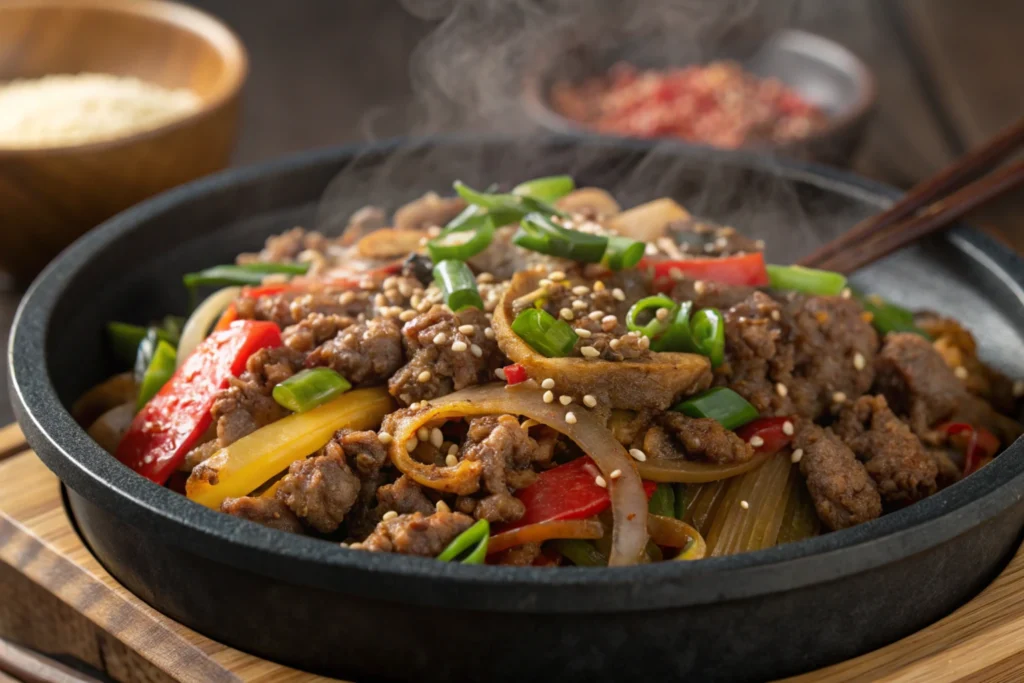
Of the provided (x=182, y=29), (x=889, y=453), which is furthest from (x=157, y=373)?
(x=182, y=29)

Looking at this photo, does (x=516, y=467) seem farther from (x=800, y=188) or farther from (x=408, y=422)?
(x=800, y=188)

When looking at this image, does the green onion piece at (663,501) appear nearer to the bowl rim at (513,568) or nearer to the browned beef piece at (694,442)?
the browned beef piece at (694,442)

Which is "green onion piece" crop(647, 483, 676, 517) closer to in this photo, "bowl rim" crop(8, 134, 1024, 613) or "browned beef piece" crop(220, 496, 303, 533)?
"bowl rim" crop(8, 134, 1024, 613)

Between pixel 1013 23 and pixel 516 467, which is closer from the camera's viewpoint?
pixel 516 467

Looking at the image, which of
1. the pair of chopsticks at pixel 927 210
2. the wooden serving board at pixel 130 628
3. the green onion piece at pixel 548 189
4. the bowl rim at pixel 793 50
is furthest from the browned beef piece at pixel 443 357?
the bowl rim at pixel 793 50

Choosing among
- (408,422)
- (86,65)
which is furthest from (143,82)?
(408,422)

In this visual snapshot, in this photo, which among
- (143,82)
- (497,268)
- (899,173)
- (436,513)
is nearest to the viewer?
(436,513)
